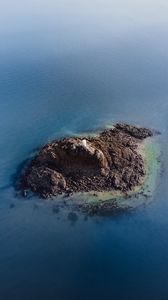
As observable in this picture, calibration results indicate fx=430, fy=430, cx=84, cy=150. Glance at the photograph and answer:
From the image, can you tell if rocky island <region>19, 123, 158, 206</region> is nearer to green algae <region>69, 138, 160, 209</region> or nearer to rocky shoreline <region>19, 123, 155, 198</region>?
rocky shoreline <region>19, 123, 155, 198</region>

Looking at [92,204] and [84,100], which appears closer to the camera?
[92,204]

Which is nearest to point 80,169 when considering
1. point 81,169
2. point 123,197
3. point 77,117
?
point 81,169

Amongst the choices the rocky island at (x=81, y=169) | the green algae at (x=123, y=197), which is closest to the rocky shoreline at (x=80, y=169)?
the rocky island at (x=81, y=169)

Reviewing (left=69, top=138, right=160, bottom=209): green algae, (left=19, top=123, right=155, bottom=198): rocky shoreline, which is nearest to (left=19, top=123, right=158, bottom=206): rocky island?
(left=19, top=123, right=155, bottom=198): rocky shoreline

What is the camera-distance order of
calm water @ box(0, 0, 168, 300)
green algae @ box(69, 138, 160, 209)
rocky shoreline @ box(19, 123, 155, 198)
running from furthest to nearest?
1. rocky shoreline @ box(19, 123, 155, 198)
2. green algae @ box(69, 138, 160, 209)
3. calm water @ box(0, 0, 168, 300)

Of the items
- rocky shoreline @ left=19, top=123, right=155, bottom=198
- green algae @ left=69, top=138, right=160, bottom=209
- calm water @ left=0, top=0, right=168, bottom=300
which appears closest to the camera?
calm water @ left=0, top=0, right=168, bottom=300

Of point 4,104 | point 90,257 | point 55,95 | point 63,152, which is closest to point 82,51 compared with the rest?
point 55,95

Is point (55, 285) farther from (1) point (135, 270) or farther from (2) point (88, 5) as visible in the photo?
(2) point (88, 5)
